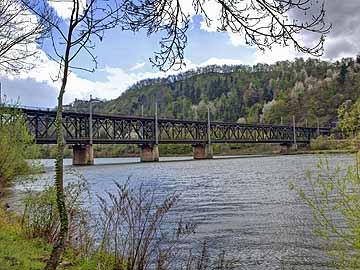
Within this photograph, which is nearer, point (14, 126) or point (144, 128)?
point (14, 126)

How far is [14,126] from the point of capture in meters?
27.4

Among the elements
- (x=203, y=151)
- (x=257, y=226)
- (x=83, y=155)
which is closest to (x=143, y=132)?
(x=203, y=151)

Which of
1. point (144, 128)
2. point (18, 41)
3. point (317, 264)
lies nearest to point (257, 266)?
point (317, 264)

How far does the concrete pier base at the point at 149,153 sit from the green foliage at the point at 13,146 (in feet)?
308

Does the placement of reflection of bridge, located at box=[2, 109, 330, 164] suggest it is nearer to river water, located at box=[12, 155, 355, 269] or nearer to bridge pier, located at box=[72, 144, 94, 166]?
bridge pier, located at box=[72, 144, 94, 166]

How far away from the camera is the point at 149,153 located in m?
125

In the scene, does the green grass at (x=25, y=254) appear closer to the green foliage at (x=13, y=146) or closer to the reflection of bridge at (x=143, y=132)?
the green foliage at (x=13, y=146)

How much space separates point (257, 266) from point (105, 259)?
494 centimetres

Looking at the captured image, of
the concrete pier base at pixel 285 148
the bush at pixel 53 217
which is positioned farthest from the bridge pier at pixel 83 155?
the bush at pixel 53 217

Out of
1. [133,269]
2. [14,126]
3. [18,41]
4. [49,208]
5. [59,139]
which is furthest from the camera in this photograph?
[14,126]

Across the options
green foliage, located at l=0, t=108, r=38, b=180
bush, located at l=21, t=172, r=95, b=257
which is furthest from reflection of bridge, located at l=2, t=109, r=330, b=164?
bush, located at l=21, t=172, r=95, b=257

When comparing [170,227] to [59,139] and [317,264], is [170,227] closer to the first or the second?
[317,264]

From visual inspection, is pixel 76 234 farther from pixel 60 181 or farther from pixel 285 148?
pixel 285 148

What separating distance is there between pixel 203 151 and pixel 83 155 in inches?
1718
